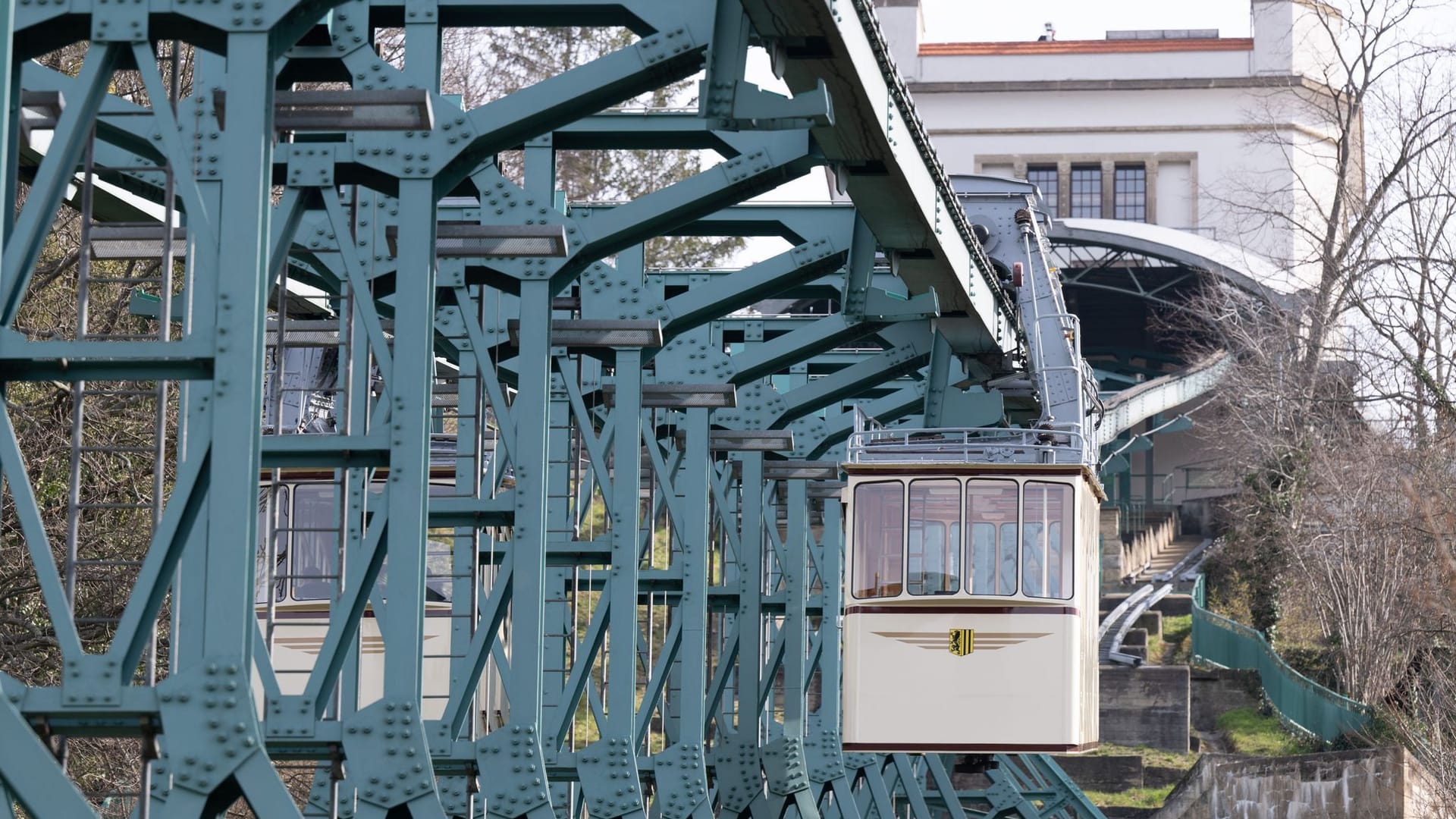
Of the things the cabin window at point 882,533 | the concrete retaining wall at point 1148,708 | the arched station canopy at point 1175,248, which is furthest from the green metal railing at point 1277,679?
the cabin window at point 882,533

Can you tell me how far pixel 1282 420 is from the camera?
42.4m

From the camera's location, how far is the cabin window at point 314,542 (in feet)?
68.1

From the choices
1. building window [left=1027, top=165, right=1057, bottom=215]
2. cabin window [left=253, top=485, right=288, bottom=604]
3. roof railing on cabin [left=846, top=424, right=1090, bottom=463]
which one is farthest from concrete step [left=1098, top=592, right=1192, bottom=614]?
roof railing on cabin [left=846, top=424, right=1090, bottom=463]

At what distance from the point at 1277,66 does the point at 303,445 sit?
169 feet

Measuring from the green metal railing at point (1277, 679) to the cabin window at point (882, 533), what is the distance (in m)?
14.6

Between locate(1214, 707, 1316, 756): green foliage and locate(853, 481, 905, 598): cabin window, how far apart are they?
15814mm

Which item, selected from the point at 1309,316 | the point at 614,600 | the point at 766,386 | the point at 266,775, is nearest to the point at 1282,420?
the point at 1309,316

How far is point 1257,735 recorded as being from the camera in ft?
117

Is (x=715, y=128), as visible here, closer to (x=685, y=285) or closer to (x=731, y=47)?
(x=731, y=47)

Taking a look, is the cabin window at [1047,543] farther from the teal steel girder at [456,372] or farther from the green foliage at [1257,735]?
the green foliage at [1257,735]

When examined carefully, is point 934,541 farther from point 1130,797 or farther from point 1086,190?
point 1086,190

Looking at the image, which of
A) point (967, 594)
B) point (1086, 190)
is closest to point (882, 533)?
point (967, 594)

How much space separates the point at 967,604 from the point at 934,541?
583mm

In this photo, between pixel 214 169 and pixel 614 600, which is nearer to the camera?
pixel 214 169
